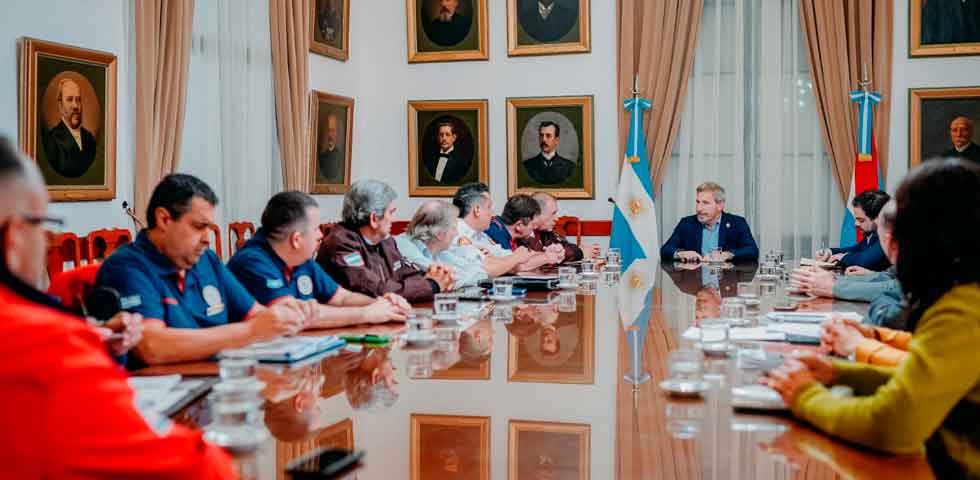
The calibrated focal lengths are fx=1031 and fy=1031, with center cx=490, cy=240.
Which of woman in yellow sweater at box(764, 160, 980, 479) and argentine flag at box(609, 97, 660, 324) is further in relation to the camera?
argentine flag at box(609, 97, 660, 324)

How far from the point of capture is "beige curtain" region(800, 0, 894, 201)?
10.4m

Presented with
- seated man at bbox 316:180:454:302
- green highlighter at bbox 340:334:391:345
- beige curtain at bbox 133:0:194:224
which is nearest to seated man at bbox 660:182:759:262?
seated man at bbox 316:180:454:302

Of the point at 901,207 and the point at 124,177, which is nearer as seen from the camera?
the point at 901,207

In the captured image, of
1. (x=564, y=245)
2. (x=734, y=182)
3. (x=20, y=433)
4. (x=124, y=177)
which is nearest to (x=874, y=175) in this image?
(x=734, y=182)

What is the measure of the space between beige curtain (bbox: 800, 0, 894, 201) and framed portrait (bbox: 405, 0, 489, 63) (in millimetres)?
3444

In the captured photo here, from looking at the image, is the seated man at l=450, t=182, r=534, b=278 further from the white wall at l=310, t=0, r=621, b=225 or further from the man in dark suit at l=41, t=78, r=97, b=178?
the white wall at l=310, t=0, r=621, b=225

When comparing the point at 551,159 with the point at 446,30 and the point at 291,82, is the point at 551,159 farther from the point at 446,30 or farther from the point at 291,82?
the point at 291,82

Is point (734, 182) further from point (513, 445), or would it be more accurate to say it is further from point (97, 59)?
point (513, 445)

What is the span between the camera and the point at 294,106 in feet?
32.4

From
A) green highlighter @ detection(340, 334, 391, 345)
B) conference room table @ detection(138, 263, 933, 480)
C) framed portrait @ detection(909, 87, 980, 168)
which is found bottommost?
conference room table @ detection(138, 263, 933, 480)

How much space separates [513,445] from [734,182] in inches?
353

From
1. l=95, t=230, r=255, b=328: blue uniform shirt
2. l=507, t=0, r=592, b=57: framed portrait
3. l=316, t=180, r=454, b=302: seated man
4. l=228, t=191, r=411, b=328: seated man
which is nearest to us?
l=95, t=230, r=255, b=328: blue uniform shirt

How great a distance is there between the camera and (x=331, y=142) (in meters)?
10.8

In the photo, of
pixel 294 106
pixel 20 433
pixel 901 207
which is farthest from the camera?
pixel 294 106
